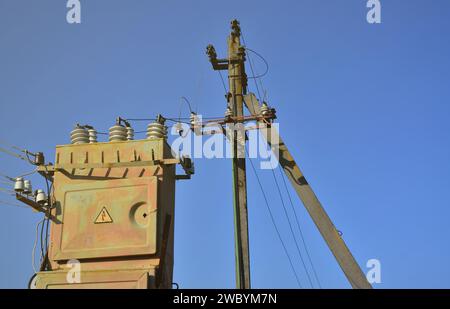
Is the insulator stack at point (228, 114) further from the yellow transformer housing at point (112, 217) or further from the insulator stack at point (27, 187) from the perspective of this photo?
the insulator stack at point (27, 187)

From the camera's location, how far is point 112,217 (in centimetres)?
1336

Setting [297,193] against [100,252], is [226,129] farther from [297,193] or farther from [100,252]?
[100,252]

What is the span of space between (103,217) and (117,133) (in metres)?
2.09

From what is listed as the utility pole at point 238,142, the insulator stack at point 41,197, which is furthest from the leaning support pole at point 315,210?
the insulator stack at point 41,197

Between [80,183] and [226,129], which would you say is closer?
[80,183]

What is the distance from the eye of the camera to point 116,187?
44.4ft

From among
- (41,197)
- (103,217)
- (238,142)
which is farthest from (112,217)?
(238,142)

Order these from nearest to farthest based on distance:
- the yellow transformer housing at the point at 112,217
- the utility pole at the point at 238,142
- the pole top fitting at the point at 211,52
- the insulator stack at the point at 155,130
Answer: the yellow transformer housing at the point at 112,217
the insulator stack at the point at 155,130
the utility pole at the point at 238,142
the pole top fitting at the point at 211,52

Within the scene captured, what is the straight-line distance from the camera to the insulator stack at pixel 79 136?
14664 millimetres

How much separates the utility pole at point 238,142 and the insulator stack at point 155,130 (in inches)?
173

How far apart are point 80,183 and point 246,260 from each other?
5705 millimetres

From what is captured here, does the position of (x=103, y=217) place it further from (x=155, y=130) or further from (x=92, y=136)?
(x=155, y=130)
